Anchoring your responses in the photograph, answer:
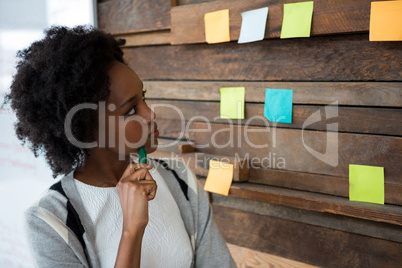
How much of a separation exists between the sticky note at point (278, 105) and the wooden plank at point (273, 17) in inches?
7.6

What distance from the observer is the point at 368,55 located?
1232 mm

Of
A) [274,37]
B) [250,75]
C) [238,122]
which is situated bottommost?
[238,122]

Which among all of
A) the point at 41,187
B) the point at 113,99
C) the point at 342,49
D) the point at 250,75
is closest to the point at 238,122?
the point at 250,75

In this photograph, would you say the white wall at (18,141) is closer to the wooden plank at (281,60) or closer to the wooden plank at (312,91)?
the wooden plank at (281,60)

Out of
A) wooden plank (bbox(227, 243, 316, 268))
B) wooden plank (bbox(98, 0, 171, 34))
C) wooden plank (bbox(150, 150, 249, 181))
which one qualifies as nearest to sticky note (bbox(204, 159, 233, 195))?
wooden plank (bbox(150, 150, 249, 181))

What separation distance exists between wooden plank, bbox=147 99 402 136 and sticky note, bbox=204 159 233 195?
6.8 inches

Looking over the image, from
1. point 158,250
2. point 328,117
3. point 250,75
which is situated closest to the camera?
point 158,250

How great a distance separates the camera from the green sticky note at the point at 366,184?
4.09 ft

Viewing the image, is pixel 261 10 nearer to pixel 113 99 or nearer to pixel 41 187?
pixel 113 99

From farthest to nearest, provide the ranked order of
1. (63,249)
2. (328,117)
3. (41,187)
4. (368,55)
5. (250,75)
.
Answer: (41,187) < (250,75) < (328,117) < (368,55) < (63,249)

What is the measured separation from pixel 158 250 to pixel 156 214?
102mm

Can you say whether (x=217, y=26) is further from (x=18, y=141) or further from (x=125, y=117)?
(x=18, y=141)

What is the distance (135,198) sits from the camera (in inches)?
40.4

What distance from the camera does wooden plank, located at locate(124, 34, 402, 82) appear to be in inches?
48.2
